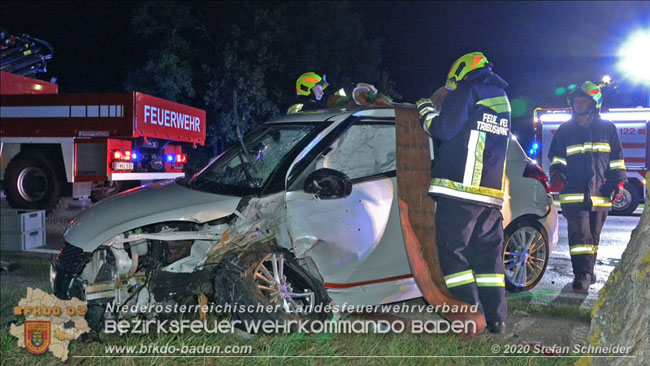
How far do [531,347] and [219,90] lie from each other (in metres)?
17.8

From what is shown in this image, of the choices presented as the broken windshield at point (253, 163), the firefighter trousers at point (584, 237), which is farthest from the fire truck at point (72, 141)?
the firefighter trousers at point (584, 237)

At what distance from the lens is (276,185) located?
3.90 meters

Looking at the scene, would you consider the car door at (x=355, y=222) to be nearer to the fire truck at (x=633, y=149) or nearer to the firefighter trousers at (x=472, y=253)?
the firefighter trousers at (x=472, y=253)

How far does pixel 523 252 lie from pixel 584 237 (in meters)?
0.95

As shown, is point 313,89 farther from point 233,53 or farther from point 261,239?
point 233,53

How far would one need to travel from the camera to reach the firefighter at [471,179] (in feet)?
13.3

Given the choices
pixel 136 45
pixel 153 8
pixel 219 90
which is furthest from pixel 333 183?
pixel 136 45

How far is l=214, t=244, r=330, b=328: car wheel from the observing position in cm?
362

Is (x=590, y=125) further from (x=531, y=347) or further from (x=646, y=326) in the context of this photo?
(x=646, y=326)

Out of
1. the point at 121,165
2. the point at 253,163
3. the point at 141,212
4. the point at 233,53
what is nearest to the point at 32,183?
the point at 121,165

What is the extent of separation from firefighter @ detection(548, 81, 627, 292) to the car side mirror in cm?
286

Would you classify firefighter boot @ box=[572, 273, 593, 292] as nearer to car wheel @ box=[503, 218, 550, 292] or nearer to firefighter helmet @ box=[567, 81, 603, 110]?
car wheel @ box=[503, 218, 550, 292]

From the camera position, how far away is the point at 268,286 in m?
3.78

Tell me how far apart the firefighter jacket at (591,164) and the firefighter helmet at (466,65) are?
7.35ft
